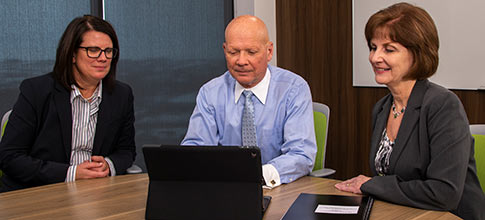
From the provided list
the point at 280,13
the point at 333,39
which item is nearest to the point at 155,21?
the point at 280,13

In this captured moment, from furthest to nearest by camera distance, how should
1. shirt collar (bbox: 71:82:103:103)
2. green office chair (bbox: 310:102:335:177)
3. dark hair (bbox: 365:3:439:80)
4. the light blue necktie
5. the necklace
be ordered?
green office chair (bbox: 310:102:335:177), shirt collar (bbox: 71:82:103:103), the light blue necktie, the necklace, dark hair (bbox: 365:3:439:80)

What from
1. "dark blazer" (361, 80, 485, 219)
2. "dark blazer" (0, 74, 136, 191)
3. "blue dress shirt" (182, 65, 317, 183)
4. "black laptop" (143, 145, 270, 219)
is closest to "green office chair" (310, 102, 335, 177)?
"blue dress shirt" (182, 65, 317, 183)

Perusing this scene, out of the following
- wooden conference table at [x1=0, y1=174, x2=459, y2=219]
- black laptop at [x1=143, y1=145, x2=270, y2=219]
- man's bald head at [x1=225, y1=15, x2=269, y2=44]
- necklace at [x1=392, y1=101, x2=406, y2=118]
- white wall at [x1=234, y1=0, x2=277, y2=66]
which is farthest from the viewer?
white wall at [x1=234, y1=0, x2=277, y2=66]

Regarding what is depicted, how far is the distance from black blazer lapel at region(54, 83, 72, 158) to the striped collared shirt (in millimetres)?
38

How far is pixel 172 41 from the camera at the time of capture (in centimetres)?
477

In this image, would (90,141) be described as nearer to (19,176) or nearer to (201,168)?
(19,176)

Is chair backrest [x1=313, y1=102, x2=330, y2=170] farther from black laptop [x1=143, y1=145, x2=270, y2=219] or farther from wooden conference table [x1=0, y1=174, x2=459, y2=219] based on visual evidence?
black laptop [x1=143, y1=145, x2=270, y2=219]

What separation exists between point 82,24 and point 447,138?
5.95ft

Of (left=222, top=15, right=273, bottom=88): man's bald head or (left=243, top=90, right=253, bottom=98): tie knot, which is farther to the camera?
(left=243, top=90, right=253, bottom=98): tie knot

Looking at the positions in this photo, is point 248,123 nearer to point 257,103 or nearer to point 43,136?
point 257,103

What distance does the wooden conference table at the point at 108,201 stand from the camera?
170 cm

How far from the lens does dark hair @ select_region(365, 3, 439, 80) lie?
1.86 meters

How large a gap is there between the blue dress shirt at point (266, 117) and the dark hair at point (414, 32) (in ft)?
2.02

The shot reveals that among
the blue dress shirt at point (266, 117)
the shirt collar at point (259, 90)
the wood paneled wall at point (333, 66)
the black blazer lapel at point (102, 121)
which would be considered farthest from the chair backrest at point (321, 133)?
the wood paneled wall at point (333, 66)
